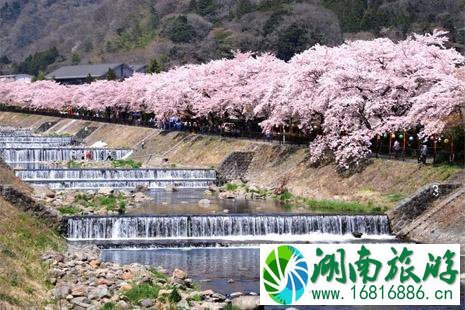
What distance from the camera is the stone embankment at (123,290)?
20.7m

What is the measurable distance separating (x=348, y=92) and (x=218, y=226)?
1647 centimetres

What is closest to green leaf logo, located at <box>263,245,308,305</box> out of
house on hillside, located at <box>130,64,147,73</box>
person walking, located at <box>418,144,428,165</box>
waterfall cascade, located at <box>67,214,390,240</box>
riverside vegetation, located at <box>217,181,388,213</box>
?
waterfall cascade, located at <box>67,214,390,240</box>

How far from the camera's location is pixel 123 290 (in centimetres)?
2172

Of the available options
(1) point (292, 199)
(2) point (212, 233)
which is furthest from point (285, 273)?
(1) point (292, 199)

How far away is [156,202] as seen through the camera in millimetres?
46406

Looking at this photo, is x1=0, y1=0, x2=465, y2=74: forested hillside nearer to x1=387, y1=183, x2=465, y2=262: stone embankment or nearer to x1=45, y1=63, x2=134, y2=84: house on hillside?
x1=45, y1=63, x2=134, y2=84: house on hillside

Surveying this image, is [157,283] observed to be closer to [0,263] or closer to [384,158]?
[0,263]

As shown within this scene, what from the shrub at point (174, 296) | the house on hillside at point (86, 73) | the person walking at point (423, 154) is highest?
the house on hillside at point (86, 73)

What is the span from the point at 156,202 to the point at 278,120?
13.7m

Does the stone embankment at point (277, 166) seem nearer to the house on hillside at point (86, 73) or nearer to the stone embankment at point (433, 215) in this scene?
the stone embankment at point (433, 215)

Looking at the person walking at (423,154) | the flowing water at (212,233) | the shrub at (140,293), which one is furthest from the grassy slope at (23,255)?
the person walking at (423,154)

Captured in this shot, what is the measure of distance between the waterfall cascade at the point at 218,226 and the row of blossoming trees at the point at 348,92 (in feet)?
29.0

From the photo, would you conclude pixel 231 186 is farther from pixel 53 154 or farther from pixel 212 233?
A: pixel 53 154

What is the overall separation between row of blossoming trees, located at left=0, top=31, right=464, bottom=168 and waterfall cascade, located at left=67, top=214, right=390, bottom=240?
8852 millimetres
